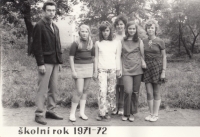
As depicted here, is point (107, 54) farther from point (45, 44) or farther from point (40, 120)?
point (40, 120)

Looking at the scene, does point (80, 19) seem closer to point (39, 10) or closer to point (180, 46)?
point (39, 10)

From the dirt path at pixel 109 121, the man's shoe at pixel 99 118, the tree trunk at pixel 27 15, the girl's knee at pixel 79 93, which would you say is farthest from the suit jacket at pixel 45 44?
the tree trunk at pixel 27 15

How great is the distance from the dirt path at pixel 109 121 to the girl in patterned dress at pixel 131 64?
0.67 feet

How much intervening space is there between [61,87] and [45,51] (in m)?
1.70

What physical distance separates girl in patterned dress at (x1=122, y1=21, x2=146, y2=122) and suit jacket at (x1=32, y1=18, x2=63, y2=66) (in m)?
0.98

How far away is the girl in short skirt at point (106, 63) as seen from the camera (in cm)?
315

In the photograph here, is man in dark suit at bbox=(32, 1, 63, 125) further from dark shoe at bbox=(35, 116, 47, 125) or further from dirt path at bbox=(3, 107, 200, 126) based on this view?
dirt path at bbox=(3, 107, 200, 126)

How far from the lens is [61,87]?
15.1 ft

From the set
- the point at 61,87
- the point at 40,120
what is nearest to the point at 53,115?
the point at 40,120

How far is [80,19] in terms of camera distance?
28.7 feet

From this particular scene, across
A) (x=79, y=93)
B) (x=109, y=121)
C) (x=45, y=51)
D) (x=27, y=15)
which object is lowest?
(x=109, y=121)

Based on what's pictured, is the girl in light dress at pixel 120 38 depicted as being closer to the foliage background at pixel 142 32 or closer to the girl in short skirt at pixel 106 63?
the girl in short skirt at pixel 106 63

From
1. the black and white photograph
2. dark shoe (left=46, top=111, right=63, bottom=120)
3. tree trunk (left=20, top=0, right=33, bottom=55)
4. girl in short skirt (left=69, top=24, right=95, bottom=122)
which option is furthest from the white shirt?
tree trunk (left=20, top=0, right=33, bottom=55)

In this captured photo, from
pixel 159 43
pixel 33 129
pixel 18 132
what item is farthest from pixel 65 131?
pixel 159 43
